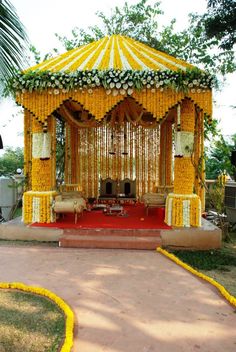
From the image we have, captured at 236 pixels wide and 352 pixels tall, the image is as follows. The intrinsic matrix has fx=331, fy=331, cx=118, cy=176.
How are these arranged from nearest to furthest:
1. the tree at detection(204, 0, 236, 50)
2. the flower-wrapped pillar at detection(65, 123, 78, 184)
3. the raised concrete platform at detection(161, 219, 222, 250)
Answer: the raised concrete platform at detection(161, 219, 222, 250)
the tree at detection(204, 0, 236, 50)
the flower-wrapped pillar at detection(65, 123, 78, 184)

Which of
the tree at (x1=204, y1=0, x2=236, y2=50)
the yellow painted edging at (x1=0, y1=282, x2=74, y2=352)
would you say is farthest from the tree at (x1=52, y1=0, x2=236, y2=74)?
the yellow painted edging at (x1=0, y1=282, x2=74, y2=352)

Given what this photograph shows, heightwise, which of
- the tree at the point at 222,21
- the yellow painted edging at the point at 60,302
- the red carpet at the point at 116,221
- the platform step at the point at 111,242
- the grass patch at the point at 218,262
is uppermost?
the tree at the point at 222,21

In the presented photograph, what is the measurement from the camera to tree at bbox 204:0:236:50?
941 cm

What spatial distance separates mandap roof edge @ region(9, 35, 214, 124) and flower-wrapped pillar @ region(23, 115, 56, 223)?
40cm

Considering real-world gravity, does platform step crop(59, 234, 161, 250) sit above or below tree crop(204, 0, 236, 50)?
below

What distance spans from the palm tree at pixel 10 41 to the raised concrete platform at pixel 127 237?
4487 mm

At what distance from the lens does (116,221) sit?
759cm

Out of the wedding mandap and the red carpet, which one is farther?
the red carpet

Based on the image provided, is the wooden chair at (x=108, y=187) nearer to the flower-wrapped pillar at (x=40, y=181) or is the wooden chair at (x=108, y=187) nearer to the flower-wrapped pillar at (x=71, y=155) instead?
the flower-wrapped pillar at (x=71, y=155)

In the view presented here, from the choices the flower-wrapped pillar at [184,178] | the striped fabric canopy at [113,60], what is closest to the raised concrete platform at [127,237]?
the flower-wrapped pillar at [184,178]

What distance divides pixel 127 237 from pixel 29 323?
3.48 metres

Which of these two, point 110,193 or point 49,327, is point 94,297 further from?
point 110,193

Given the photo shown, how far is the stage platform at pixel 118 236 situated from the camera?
6289mm

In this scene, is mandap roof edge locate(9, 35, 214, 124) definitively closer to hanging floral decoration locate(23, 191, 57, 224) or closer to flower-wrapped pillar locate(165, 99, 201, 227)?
flower-wrapped pillar locate(165, 99, 201, 227)
